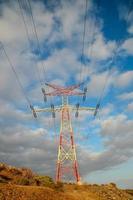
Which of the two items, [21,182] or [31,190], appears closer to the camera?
[31,190]

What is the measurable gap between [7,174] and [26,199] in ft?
41.3

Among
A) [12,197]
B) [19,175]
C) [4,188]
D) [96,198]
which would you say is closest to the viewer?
[12,197]

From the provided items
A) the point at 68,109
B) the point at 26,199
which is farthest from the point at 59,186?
the point at 68,109

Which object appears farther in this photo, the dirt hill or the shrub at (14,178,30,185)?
the shrub at (14,178,30,185)

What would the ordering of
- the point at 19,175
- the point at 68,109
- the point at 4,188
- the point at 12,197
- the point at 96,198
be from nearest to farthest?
the point at 12,197, the point at 4,188, the point at 96,198, the point at 19,175, the point at 68,109

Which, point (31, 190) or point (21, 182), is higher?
point (21, 182)

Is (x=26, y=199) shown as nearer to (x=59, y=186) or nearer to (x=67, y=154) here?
(x=59, y=186)

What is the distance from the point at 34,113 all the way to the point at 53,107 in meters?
3.98

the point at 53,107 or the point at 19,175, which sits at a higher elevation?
the point at 53,107

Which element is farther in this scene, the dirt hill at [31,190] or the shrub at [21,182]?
the shrub at [21,182]

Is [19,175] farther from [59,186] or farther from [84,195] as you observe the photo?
[84,195]

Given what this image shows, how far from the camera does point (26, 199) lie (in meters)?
29.6

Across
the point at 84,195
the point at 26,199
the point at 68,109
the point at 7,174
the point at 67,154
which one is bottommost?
the point at 26,199

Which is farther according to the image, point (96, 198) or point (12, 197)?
point (96, 198)
